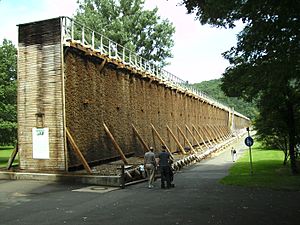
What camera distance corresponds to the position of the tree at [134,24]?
4656cm

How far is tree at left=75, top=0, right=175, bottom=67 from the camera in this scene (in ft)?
153

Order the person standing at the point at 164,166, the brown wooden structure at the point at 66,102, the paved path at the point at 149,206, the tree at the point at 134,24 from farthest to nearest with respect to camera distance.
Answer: the tree at the point at 134,24
the brown wooden structure at the point at 66,102
the person standing at the point at 164,166
the paved path at the point at 149,206

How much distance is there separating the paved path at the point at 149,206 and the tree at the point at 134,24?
3458cm

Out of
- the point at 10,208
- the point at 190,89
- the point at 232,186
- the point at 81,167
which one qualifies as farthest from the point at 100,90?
the point at 190,89

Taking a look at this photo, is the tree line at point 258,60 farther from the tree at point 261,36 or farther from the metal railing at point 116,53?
the metal railing at point 116,53

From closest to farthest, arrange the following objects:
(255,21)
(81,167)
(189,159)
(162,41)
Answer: (255,21), (81,167), (189,159), (162,41)

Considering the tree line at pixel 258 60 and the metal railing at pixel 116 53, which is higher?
the metal railing at pixel 116 53

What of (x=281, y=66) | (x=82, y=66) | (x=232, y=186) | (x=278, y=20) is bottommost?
(x=232, y=186)

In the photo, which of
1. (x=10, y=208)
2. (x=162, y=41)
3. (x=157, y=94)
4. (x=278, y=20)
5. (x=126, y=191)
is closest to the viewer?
(x=278, y=20)

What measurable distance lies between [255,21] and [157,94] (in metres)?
23.0

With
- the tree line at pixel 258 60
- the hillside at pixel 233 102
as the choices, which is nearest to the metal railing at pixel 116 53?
the tree line at pixel 258 60

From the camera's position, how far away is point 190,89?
46.1 meters

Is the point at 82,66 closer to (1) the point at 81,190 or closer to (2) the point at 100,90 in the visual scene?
(2) the point at 100,90

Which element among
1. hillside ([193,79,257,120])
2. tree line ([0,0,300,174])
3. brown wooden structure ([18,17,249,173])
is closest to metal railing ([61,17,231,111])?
brown wooden structure ([18,17,249,173])
